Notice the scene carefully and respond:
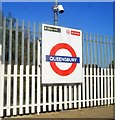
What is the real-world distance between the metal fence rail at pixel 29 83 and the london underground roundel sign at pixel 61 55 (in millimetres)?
282

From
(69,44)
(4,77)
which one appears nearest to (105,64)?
(69,44)

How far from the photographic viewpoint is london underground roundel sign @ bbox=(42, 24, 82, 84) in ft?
42.4

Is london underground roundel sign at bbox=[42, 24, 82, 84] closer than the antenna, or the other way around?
london underground roundel sign at bbox=[42, 24, 82, 84]

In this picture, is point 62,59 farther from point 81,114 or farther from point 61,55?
point 81,114

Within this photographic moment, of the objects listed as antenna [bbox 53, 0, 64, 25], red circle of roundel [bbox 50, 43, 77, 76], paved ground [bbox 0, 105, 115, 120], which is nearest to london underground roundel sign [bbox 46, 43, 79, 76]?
red circle of roundel [bbox 50, 43, 77, 76]

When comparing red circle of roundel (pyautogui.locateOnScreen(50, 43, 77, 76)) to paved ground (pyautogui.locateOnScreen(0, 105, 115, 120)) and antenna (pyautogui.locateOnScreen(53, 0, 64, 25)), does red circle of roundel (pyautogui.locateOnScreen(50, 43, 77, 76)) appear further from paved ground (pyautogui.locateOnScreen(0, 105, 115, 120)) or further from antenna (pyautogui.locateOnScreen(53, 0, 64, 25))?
antenna (pyautogui.locateOnScreen(53, 0, 64, 25))

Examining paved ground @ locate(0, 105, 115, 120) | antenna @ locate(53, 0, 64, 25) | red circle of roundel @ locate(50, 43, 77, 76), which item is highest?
antenna @ locate(53, 0, 64, 25)

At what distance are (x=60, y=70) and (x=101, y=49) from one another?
9.93ft

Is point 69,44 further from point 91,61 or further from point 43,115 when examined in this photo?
point 43,115

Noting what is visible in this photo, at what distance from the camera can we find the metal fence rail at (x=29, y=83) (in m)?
11.8

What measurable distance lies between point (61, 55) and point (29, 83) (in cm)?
187

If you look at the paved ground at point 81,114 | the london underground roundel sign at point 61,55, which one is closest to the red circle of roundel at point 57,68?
the london underground roundel sign at point 61,55

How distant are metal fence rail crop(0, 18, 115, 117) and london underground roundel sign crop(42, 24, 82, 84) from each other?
28 centimetres

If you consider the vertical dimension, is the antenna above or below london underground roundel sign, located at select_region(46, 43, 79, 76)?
above
